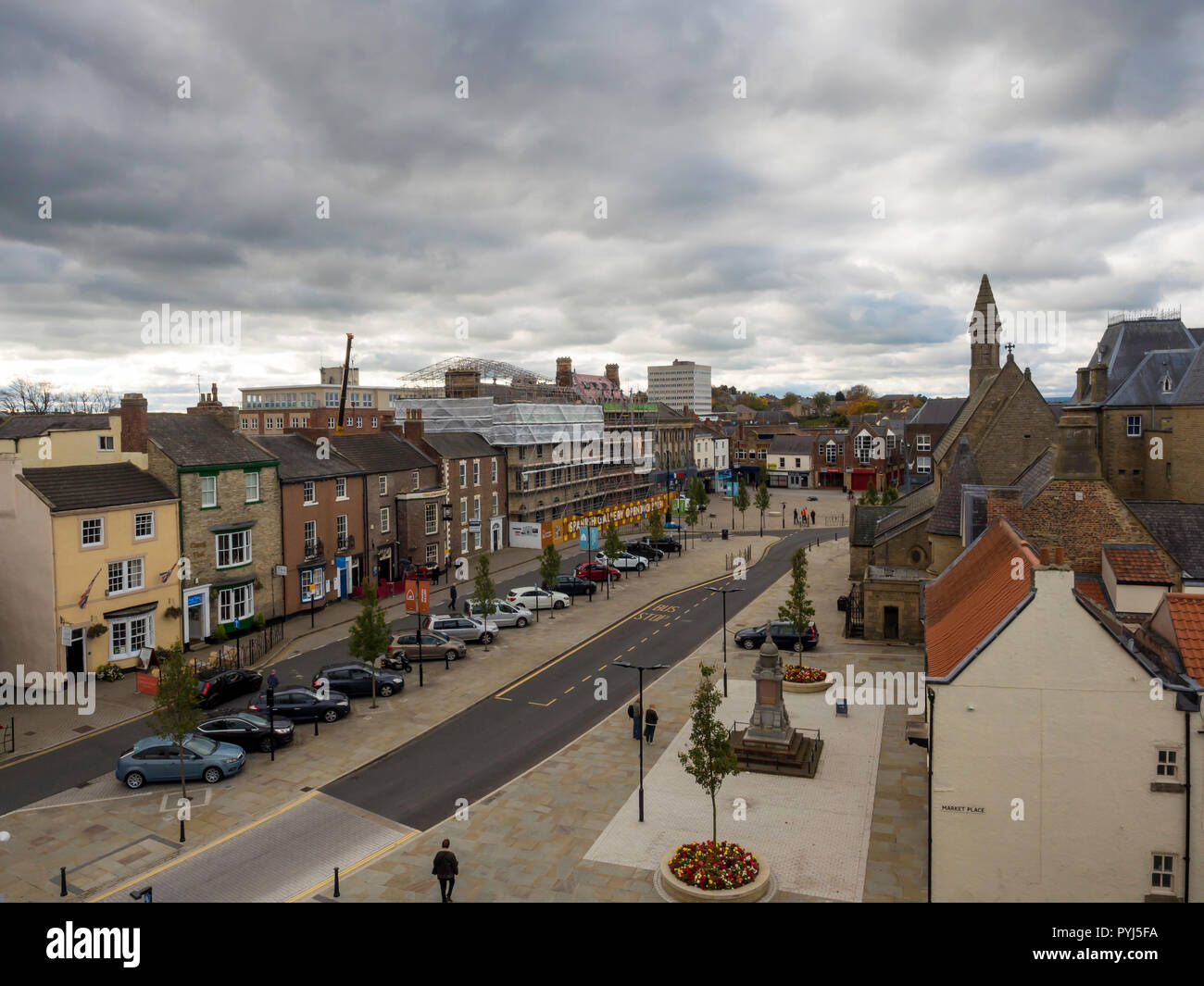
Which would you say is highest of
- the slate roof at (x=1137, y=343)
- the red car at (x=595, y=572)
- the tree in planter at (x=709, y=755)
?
the slate roof at (x=1137, y=343)

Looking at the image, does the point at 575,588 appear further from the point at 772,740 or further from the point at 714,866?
the point at 714,866

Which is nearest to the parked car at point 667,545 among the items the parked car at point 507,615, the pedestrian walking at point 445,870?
the parked car at point 507,615

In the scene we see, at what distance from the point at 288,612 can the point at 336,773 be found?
2157 centimetres

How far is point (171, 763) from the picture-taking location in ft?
78.4

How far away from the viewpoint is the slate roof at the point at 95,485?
107 ft

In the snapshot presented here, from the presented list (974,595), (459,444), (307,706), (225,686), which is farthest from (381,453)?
(974,595)

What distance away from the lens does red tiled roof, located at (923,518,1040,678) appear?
1978 centimetres

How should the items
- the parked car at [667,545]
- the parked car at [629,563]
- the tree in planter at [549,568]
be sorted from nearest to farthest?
the tree in planter at [549,568]
the parked car at [629,563]
the parked car at [667,545]

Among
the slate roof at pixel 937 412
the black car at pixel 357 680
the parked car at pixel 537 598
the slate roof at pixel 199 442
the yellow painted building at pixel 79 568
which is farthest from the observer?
the slate roof at pixel 937 412

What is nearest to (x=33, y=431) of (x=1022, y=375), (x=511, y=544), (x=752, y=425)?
(x=511, y=544)

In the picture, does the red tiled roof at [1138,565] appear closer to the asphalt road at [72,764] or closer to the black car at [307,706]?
the asphalt road at [72,764]

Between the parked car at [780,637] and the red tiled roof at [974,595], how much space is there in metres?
8.64

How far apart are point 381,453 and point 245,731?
30567 mm

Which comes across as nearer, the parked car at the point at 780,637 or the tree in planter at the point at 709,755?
the tree in planter at the point at 709,755
